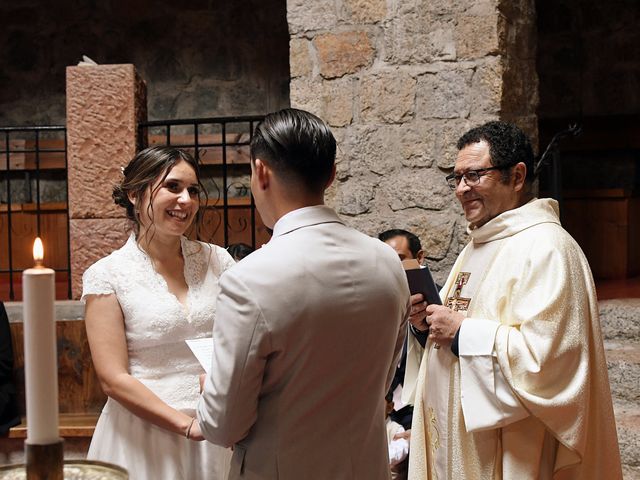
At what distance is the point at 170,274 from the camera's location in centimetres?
224

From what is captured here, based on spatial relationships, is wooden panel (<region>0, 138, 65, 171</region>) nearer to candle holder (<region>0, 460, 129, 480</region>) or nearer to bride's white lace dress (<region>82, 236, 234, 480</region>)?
bride's white lace dress (<region>82, 236, 234, 480</region>)

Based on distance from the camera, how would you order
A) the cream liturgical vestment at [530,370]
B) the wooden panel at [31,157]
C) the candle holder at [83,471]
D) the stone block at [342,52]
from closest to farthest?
1. the candle holder at [83,471]
2. the cream liturgical vestment at [530,370]
3. the stone block at [342,52]
4. the wooden panel at [31,157]

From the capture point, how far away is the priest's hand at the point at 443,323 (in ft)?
7.50

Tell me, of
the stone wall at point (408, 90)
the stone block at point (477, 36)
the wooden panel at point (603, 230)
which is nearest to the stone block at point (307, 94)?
the stone wall at point (408, 90)

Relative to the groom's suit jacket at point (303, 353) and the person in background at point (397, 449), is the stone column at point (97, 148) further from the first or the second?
the groom's suit jacket at point (303, 353)

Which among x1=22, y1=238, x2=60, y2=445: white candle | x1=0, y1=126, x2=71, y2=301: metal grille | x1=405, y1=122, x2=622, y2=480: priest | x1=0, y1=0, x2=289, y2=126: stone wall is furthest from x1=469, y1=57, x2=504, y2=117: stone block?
x1=0, y1=126, x2=71, y2=301: metal grille

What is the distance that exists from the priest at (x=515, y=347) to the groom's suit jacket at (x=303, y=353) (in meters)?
0.79

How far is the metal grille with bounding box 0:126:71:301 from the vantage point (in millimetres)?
7207

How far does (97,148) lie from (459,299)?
2.60 meters

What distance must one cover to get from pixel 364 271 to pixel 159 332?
0.86 metres

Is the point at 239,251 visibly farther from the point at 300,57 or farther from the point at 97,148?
the point at 97,148

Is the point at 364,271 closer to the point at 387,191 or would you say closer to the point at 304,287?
the point at 304,287

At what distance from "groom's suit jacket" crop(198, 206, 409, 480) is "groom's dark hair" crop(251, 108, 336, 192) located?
0.25ft

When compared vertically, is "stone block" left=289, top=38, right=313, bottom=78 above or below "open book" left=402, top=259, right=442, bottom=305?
above
